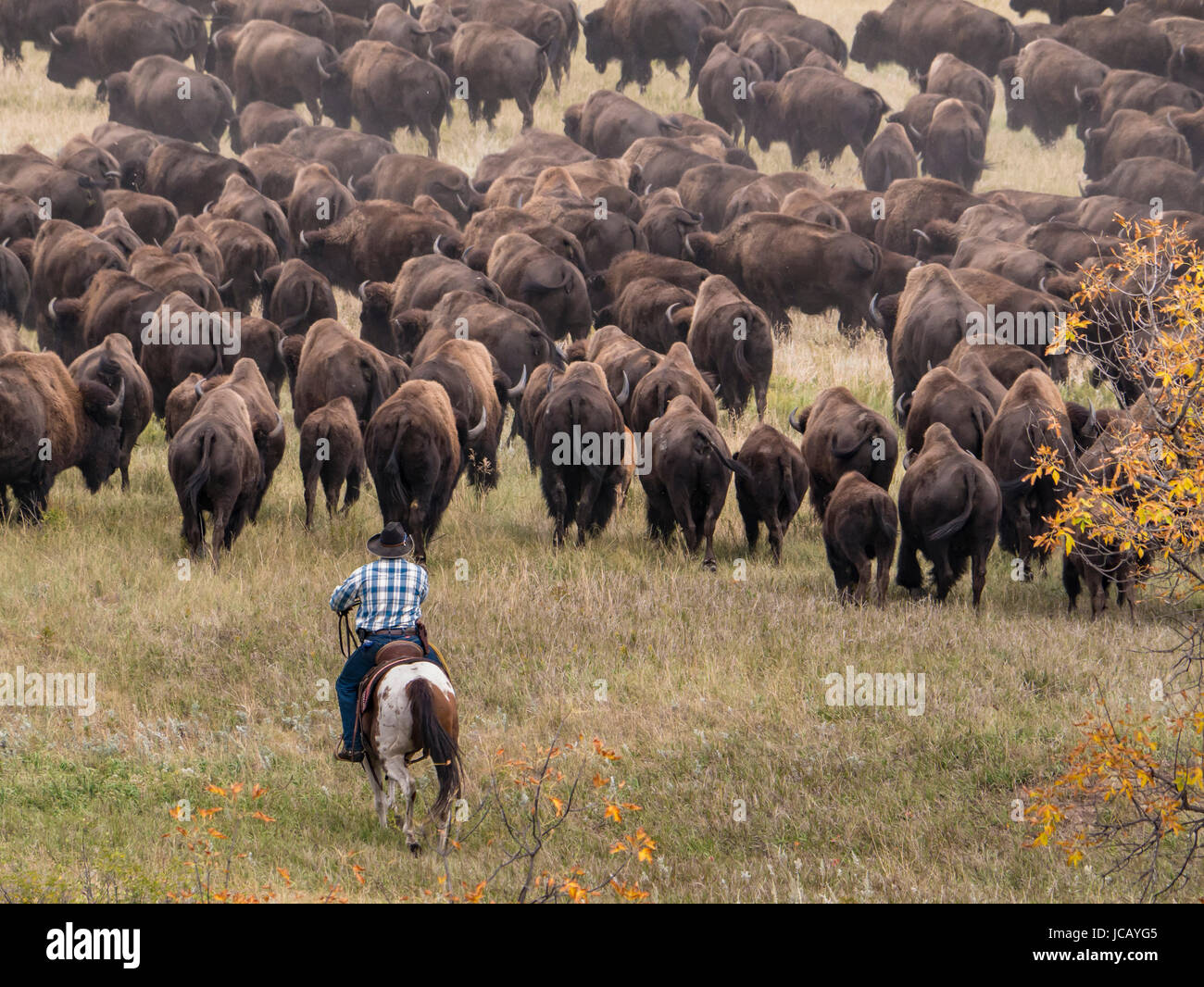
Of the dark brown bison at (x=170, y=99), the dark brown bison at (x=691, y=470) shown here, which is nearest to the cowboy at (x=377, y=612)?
the dark brown bison at (x=691, y=470)

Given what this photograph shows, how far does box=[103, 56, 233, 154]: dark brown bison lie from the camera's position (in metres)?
30.5

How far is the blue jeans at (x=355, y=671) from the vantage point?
309 inches

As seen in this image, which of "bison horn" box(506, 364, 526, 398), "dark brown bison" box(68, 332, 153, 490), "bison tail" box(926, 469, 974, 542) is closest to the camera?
"bison tail" box(926, 469, 974, 542)

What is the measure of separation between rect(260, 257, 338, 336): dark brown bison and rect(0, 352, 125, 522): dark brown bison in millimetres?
4204

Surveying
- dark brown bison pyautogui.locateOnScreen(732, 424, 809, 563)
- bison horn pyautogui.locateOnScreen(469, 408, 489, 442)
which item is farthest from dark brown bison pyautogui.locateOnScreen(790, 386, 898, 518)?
bison horn pyautogui.locateOnScreen(469, 408, 489, 442)

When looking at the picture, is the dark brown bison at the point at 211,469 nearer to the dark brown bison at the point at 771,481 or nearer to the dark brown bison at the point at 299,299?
the dark brown bison at the point at 771,481

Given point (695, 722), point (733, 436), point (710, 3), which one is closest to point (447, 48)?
point (710, 3)

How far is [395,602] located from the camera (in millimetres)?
7922

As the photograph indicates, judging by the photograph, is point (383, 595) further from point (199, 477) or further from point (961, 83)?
point (961, 83)

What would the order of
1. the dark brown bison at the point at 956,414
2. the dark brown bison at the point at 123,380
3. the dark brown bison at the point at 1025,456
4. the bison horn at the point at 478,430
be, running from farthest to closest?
1. the dark brown bison at the point at 123,380
2. the bison horn at the point at 478,430
3. the dark brown bison at the point at 956,414
4. the dark brown bison at the point at 1025,456

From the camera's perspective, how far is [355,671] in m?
7.95

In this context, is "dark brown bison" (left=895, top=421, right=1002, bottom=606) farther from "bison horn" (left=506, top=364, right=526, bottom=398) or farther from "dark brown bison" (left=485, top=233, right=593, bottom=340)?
"dark brown bison" (left=485, top=233, right=593, bottom=340)

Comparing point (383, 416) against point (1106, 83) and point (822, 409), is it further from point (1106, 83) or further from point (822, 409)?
point (1106, 83)

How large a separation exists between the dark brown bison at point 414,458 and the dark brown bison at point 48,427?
2.83 metres
